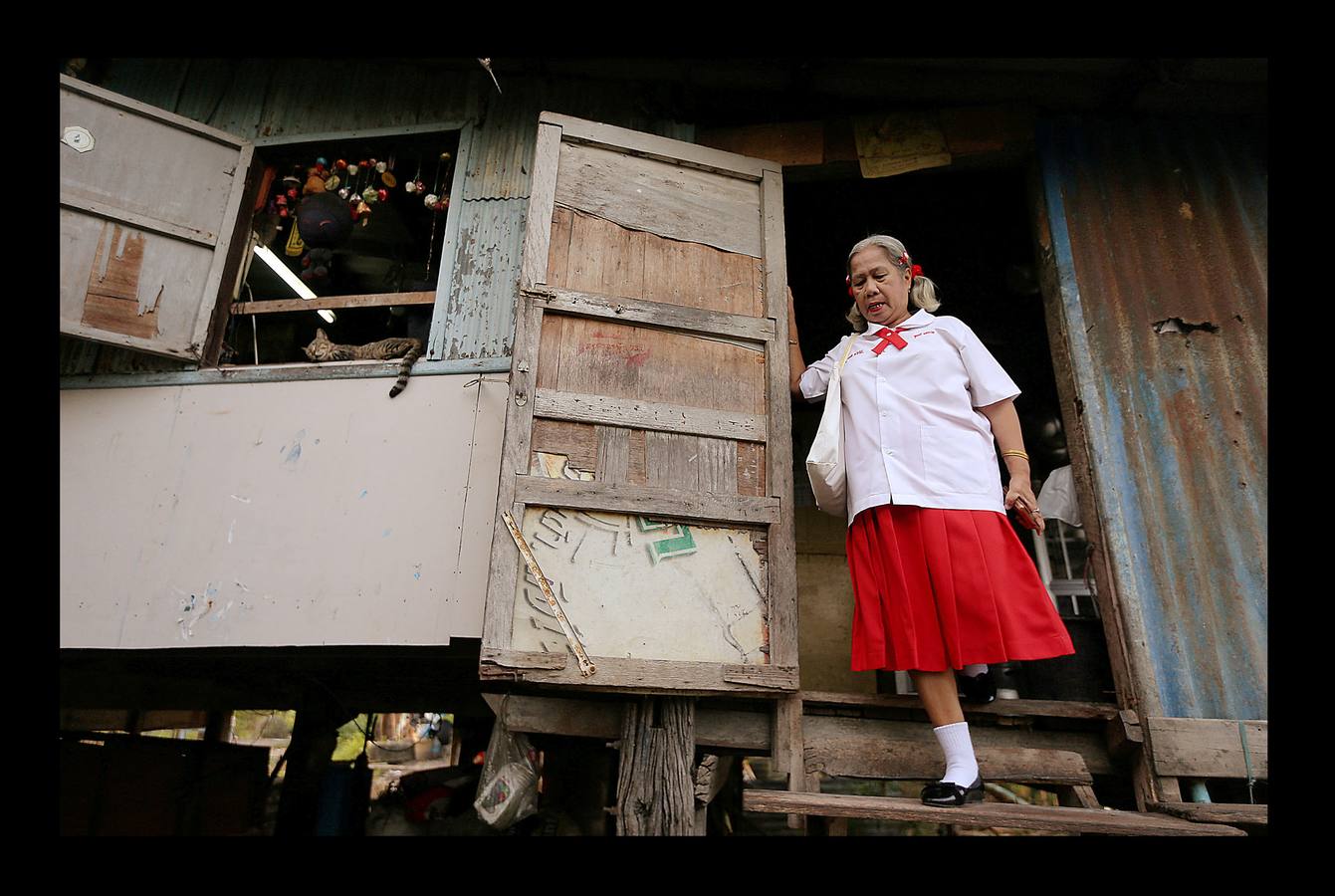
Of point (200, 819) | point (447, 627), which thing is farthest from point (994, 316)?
point (200, 819)

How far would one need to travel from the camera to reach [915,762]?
9.40ft

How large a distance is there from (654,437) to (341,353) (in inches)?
81.5

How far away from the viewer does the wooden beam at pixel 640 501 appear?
2848mm

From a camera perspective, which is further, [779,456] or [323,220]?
[323,220]

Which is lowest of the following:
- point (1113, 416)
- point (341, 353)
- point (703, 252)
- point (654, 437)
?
point (654, 437)

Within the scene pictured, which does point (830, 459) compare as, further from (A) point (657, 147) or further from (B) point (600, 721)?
(A) point (657, 147)

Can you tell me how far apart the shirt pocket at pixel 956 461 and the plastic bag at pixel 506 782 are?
1833 mm

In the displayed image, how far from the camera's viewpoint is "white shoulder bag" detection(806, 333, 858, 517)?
113 inches

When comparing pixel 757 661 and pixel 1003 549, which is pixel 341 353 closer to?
pixel 757 661

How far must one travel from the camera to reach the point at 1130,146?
4.02 metres

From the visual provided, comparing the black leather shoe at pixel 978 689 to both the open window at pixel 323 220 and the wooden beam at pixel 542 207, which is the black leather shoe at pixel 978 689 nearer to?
the wooden beam at pixel 542 207

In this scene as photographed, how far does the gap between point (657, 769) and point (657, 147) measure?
284 cm

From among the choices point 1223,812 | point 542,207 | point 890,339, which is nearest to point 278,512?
point 542,207

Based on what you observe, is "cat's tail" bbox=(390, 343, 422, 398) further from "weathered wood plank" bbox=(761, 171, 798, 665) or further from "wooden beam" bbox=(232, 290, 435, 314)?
"weathered wood plank" bbox=(761, 171, 798, 665)
